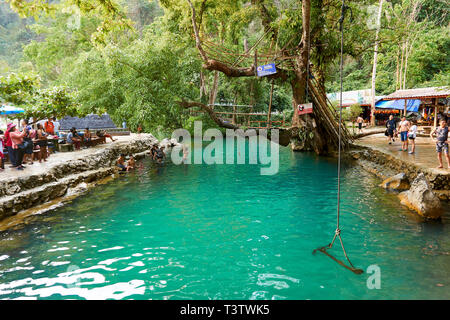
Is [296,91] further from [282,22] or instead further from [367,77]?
[367,77]

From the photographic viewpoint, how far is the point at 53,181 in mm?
11742

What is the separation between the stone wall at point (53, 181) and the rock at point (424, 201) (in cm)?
1163

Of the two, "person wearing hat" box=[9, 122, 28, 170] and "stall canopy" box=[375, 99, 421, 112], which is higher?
"stall canopy" box=[375, 99, 421, 112]

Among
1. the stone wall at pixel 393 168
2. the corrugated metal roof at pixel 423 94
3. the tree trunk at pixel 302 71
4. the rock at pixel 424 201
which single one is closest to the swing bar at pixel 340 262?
the rock at pixel 424 201

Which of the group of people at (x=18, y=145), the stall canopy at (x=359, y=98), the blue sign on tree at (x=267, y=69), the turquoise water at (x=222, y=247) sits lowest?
the turquoise water at (x=222, y=247)

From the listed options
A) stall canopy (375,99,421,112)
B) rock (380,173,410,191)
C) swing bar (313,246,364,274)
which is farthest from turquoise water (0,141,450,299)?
stall canopy (375,99,421,112)

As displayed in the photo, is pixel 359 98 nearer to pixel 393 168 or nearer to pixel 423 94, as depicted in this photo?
pixel 423 94

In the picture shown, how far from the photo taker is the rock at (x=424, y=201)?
27.7ft

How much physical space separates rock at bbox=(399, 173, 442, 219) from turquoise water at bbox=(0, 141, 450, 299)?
31 cm

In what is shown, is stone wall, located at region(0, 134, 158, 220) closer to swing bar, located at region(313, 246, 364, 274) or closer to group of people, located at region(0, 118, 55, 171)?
group of people, located at region(0, 118, 55, 171)

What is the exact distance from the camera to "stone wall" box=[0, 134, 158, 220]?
9539mm

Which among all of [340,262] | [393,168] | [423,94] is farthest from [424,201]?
[423,94]

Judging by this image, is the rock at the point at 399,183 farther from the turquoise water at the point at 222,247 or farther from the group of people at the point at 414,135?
the group of people at the point at 414,135

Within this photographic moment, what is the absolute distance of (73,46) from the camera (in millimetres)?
34000
